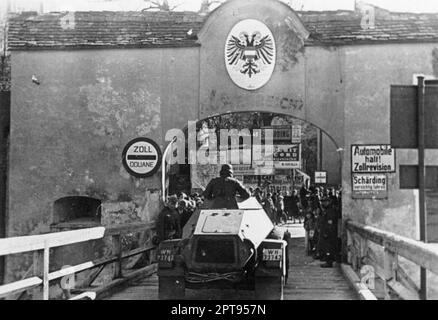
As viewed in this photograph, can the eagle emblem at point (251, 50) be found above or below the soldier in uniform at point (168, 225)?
above

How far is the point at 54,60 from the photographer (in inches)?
566

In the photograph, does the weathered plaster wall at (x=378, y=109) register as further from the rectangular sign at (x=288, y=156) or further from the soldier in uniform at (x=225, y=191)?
the rectangular sign at (x=288, y=156)

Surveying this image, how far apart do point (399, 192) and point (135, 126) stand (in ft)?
20.4

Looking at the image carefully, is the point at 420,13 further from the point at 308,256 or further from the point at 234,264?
the point at 234,264

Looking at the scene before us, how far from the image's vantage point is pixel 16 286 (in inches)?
246

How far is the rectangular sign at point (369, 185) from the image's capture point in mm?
13635

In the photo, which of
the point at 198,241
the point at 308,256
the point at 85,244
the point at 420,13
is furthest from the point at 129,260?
the point at 420,13

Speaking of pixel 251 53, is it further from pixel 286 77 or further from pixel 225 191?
pixel 225 191

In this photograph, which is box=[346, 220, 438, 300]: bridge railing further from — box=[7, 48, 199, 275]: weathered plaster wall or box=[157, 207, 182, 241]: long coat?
box=[7, 48, 199, 275]: weathered plaster wall

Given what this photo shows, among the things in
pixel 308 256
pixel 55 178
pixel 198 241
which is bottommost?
pixel 308 256

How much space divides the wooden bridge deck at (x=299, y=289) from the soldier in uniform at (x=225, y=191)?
1.46 m

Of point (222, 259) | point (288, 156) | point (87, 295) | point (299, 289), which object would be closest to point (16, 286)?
point (87, 295)

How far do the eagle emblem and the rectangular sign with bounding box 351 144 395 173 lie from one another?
2.86 meters

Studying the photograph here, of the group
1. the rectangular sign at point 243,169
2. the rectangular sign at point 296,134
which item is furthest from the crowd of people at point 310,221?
the rectangular sign at point 243,169
